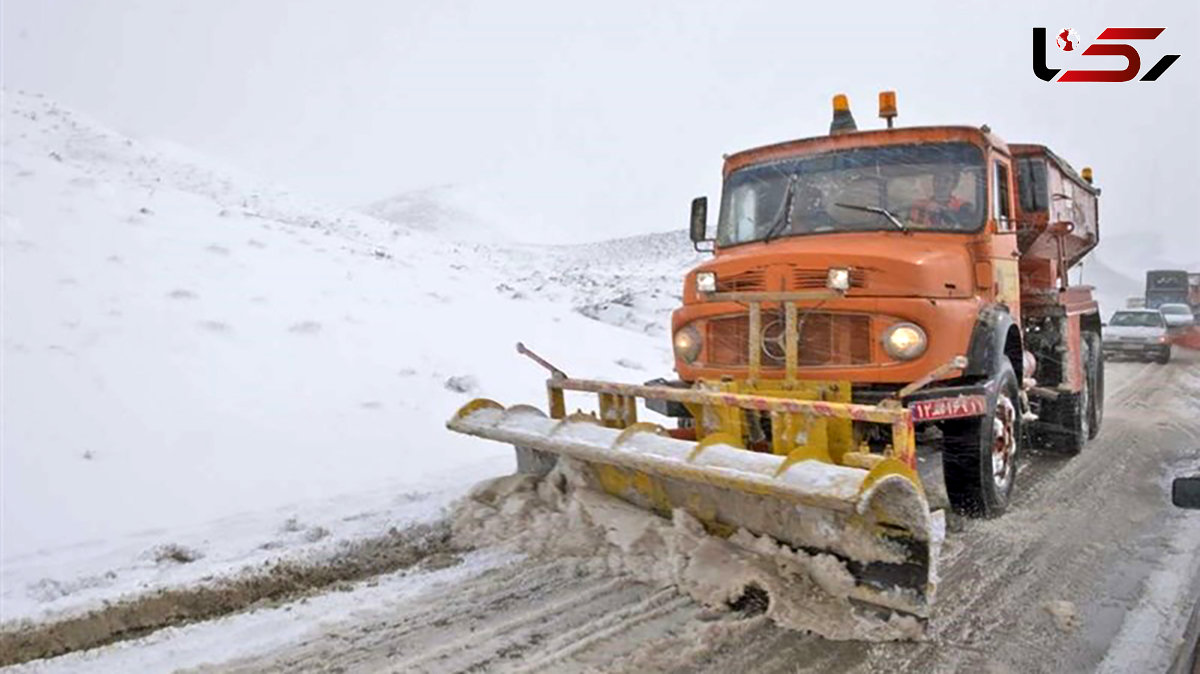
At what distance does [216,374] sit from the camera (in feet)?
30.1

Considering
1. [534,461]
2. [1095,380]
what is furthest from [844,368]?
[1095,380]

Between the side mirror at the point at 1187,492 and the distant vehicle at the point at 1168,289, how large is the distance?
34.9 meters

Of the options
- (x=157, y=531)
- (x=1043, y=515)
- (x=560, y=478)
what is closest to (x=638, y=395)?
(x=560, y=478)

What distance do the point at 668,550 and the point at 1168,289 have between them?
35682 millimetres

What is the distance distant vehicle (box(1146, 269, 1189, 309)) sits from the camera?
3288 centimetres

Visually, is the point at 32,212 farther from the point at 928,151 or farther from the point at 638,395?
the point at 928,151

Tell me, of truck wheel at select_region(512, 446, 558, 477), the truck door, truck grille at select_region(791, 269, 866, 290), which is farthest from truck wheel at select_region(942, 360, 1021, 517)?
truck wheel at select_region(512, 446, 558, 477)

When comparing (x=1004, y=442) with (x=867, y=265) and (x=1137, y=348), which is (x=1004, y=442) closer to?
(x=867, y=265)

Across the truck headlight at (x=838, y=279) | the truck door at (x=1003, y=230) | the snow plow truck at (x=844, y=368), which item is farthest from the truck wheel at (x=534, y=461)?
the truck door at (x=1003, y=230)

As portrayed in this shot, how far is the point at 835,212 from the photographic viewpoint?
6129 mm

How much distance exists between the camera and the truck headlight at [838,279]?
511cm

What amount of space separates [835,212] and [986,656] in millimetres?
3221

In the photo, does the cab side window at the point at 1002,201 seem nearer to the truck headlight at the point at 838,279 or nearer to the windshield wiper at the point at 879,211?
the windshield wiper at the point at 879,211

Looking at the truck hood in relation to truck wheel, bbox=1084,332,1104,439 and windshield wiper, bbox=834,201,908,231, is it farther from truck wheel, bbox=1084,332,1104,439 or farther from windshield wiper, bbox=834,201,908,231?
truck wheel, bbox=1084,332,1104,439
